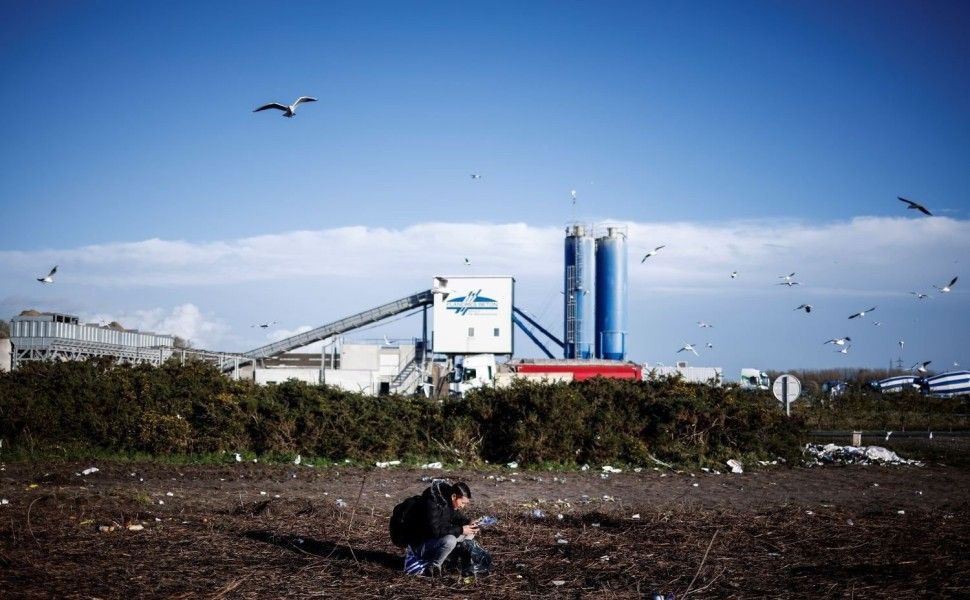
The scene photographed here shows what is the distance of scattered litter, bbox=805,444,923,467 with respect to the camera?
71.3ft

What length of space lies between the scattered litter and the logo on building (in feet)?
151

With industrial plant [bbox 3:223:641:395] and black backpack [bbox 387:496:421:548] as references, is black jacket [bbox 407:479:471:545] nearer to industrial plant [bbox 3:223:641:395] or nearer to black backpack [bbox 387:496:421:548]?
black backpack [bbox 387:496:421:548]

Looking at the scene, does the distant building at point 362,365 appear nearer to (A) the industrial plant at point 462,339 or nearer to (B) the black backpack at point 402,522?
(A) the industrial plant at point 462,339

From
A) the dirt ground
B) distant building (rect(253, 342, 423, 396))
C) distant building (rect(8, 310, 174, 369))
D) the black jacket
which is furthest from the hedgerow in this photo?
distant building (rect(253, 342, 423, 396))

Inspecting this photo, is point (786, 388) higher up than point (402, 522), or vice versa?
point (786, 388)

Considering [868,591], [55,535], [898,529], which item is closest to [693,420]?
[898,529]

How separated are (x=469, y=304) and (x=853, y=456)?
1843 inches

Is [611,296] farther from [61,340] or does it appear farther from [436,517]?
A: [436,517]

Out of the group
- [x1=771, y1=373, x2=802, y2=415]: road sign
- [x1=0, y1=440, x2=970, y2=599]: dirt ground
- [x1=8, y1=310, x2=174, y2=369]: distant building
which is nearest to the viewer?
[x1=0, y1=440, x2=970, y2=599]: dirt ground

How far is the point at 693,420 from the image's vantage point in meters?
21.1

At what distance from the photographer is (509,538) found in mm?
11336

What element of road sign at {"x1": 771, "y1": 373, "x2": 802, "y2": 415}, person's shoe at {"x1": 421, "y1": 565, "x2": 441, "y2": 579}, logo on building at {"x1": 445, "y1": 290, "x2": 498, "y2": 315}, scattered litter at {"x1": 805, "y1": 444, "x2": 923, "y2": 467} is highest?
logo on building at {"x1": 445, "y1": 290, "x2": 498, "y2": 315}

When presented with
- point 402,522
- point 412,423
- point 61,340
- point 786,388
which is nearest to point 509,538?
point 402,522

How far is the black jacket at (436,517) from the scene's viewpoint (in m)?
9.02
